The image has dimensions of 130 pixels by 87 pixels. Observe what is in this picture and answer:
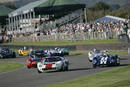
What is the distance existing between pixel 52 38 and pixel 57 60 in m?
29.7

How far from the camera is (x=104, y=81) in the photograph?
63.0 ft

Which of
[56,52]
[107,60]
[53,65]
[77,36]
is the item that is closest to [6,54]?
[56,52]

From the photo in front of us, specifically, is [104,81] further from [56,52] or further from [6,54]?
[6,54]

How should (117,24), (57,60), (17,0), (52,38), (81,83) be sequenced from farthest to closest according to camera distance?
(17,0) < (52,38) < (117,24) < (57,60) < (81,83)

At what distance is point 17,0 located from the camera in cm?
11019

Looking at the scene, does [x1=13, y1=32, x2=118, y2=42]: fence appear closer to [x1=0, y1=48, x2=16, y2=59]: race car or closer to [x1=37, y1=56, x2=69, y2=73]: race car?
[x1=0, y1=48, x2=16, y2=59]: race car

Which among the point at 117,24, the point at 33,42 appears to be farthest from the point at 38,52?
the point at 33,42

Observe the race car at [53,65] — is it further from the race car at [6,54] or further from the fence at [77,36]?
the race car at [6,54]

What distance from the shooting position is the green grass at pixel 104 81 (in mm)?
17906

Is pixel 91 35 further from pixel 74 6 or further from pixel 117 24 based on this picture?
pixel 74 6

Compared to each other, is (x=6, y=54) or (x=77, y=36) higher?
(x=77, y=36)

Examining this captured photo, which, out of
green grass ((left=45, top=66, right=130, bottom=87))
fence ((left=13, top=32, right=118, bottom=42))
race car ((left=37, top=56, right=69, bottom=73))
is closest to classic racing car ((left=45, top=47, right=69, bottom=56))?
fence ((left=13, top=32, right=118, bottom=42))

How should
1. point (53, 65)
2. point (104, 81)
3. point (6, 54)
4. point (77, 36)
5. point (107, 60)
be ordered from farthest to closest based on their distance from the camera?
point (77, 36), point (6, 54), point (107, 60), point (53, 65), point (104, 81)

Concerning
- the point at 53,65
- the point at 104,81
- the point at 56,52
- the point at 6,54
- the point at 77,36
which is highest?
the point at 77,36
